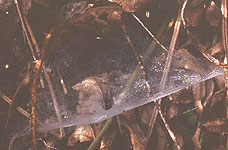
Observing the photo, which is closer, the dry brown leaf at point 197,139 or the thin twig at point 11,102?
the dry brown leaf at point 197,139

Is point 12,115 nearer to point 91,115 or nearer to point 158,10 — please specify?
point 91,115

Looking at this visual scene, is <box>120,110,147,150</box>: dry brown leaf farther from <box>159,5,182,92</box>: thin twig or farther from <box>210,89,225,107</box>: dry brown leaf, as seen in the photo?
<box>210,89,225,107</box>: dry brown leaf

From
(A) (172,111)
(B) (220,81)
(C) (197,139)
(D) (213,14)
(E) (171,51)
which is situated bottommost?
(C) (197,139)

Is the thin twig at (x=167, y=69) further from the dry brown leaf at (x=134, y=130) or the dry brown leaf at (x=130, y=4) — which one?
the dry brown leaf at (x=130, y=4)

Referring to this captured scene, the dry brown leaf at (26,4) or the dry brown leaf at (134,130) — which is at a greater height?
the dry brown leaf at (26,4)

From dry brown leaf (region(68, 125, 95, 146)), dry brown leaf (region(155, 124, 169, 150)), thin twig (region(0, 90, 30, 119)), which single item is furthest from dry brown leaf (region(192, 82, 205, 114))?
thin twig (region(0, 90, 30, 119))

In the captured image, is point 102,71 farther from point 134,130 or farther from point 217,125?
point 217,125

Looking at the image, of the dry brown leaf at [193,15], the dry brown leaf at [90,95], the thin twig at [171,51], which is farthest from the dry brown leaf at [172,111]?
the dry brown leaf at [193,15]

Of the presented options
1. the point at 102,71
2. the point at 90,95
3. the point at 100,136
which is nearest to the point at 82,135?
the point at 100,136
